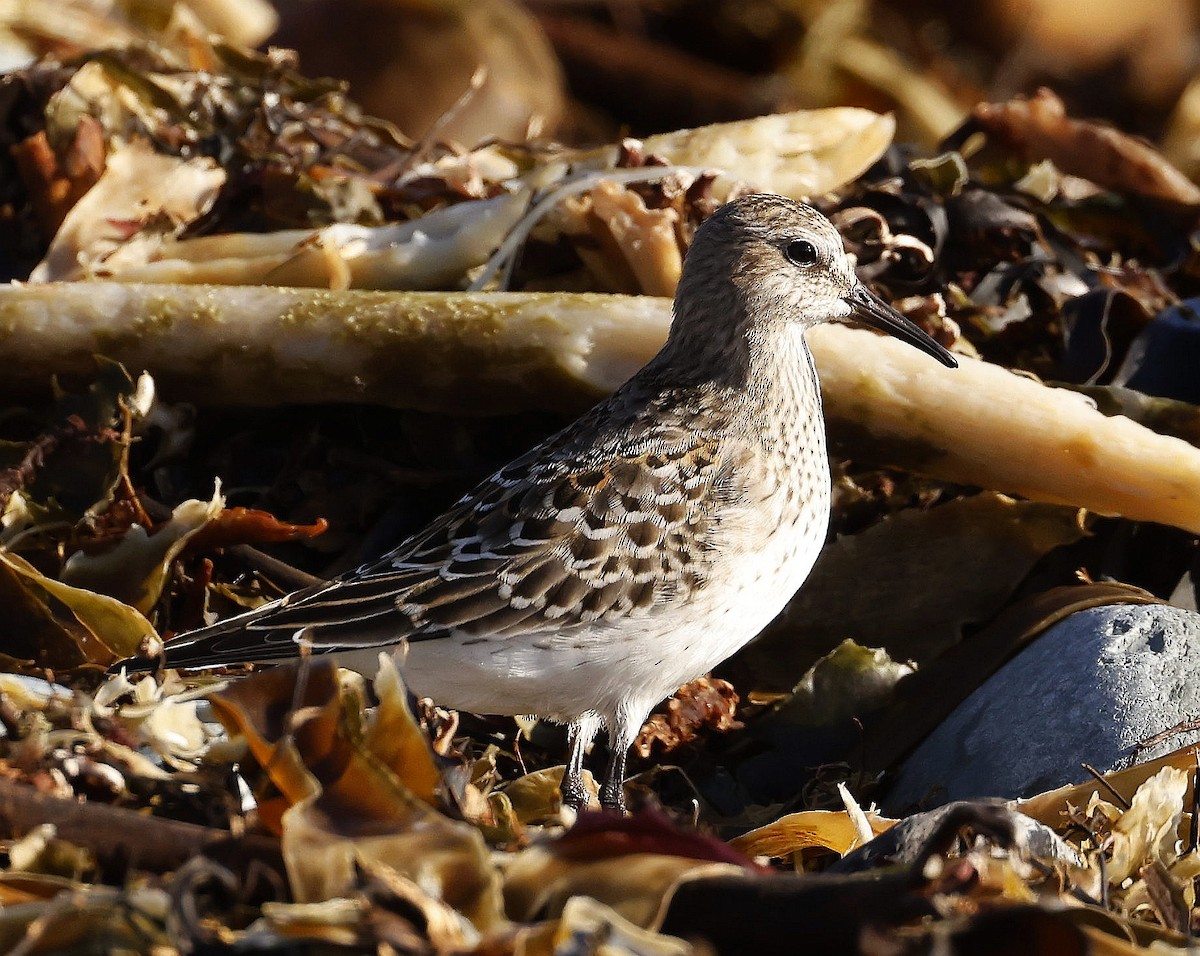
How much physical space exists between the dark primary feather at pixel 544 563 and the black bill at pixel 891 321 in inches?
21.2

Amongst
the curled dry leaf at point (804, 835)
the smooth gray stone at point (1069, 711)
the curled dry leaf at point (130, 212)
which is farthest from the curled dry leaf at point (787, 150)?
the curled dry leaf at point (804, 835)

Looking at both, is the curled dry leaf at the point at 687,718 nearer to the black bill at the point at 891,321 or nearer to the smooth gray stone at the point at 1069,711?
the smooth gray stone at the point at 1069,711

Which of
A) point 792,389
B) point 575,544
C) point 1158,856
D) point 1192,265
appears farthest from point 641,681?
point 1192,265

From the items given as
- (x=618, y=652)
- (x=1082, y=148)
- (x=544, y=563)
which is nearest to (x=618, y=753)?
(x=618, y=652)

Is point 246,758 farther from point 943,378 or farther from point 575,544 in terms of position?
point 943,378

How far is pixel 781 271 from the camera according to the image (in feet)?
12.0

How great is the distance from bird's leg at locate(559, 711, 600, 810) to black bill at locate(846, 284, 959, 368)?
1.13m

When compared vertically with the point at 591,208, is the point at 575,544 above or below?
below

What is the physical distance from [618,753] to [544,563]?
17.4 inches

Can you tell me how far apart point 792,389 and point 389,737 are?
141cm

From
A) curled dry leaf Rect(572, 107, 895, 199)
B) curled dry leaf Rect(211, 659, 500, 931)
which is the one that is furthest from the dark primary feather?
curled dry leaf Rect(572, 107, 895, 199)

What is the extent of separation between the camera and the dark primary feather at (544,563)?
3.26 meters

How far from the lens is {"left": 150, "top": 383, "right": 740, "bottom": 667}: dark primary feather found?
3256 mm

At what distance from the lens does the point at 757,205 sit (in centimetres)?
369
